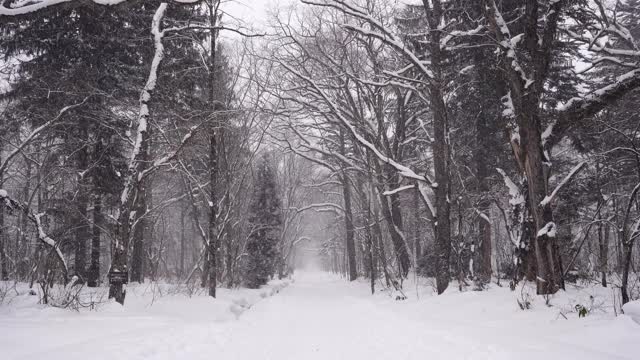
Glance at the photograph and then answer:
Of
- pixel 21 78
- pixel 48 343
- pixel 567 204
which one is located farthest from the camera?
pixel 567 204

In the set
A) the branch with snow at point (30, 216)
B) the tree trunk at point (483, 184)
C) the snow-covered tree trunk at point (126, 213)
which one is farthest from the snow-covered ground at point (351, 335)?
the tree trunk at point (483, 184)

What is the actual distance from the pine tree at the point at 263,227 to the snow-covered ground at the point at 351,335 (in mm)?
15918

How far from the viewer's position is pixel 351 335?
6438 millimetres

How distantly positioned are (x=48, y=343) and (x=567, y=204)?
609 inches

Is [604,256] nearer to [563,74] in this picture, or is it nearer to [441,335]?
[441,335]

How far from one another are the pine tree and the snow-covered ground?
15918mm

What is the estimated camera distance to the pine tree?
78.6 ft

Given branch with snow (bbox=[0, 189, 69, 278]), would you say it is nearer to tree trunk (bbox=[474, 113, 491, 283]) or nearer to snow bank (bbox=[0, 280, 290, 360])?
snow bank (bbox=[0, 280, 290, 360])

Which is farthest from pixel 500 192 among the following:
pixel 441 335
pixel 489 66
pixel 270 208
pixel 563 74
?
pixel 270 208

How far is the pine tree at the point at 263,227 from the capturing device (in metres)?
24.0

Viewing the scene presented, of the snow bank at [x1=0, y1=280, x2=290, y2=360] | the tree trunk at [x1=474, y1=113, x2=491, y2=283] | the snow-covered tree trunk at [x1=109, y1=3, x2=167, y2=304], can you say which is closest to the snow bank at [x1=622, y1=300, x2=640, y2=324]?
the snow bank at [x1=0, y1=280, x2=290, y2=360]

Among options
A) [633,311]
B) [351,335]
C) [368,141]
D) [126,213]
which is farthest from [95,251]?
[633,311]

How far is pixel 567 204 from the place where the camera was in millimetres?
14172

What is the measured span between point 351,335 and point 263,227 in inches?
767
